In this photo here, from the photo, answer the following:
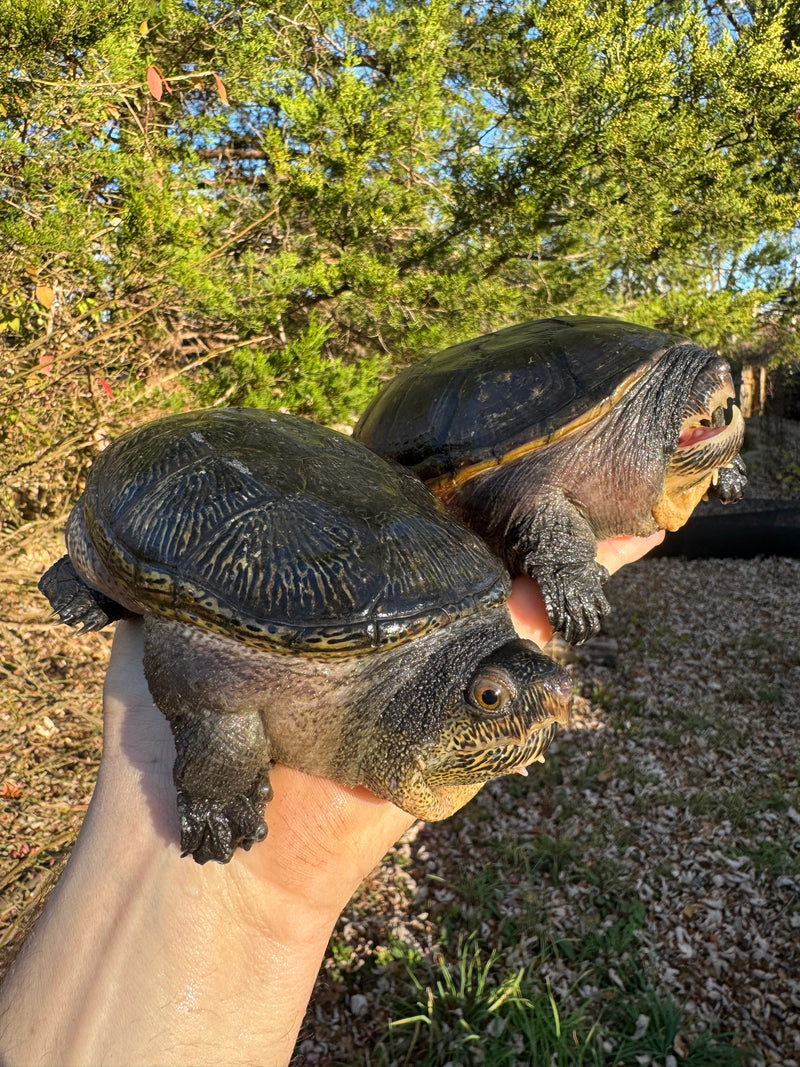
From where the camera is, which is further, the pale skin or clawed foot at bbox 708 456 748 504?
clawed foot at bbox 708 456 748 504


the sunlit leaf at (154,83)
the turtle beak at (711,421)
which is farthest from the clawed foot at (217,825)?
the sunlit leaf at (154,83)

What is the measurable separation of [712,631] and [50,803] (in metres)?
6.73

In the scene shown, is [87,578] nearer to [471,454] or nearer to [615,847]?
[471,454]

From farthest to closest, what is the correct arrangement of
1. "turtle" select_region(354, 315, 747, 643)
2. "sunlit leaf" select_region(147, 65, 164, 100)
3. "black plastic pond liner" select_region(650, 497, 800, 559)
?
"black plastic pond liner" select_region(650, 497, 800, 559) < "sunlit leaf" select_region(147, 65, 164, 100) < "turtle" select_region(354, 315, 747, 643)

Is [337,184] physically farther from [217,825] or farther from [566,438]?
[217,825]

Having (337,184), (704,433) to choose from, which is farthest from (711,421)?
(337,184)

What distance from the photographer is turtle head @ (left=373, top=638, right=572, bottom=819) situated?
1775 mm

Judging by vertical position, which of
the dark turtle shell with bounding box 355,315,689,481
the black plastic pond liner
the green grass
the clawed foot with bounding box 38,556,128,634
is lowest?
the black plastic pond liner

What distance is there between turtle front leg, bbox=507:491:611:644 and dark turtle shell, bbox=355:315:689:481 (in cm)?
25

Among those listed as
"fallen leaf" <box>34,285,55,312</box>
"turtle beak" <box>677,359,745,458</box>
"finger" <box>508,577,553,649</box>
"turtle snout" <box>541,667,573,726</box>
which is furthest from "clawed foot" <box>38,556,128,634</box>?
"fallen leaf" <box>34,285,55,312</box>

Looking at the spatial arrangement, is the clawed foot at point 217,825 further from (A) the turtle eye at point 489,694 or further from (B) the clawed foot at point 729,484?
(B) the clawed foot at point 729,484

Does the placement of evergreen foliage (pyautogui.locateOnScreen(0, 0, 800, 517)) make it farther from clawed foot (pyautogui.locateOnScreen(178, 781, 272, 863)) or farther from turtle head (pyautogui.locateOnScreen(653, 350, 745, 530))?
clawed foot (pyautogui.locateOnScreen(178, 781, 272, 863))

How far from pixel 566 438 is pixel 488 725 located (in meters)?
1.17

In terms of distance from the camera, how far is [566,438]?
2.58 m
